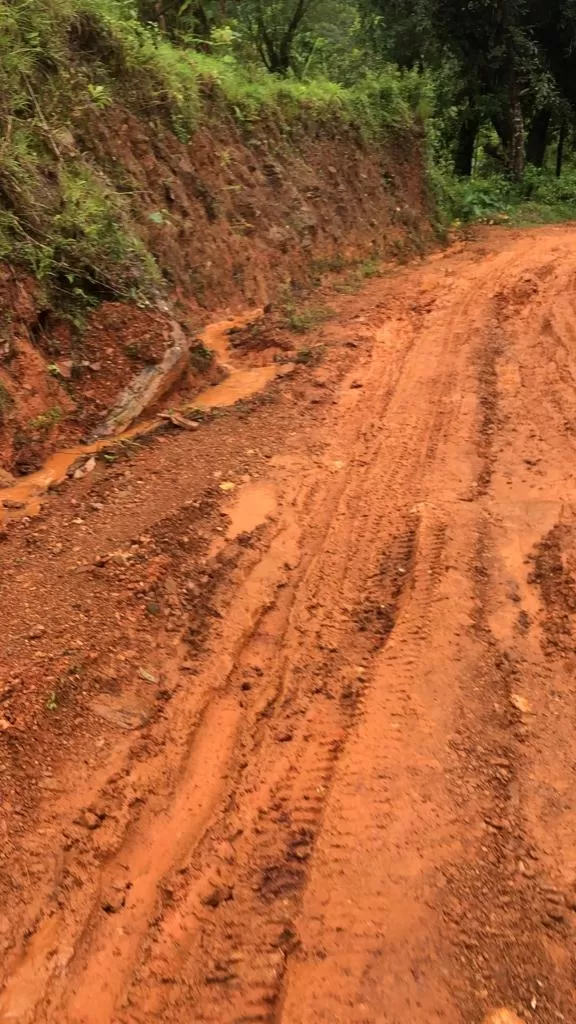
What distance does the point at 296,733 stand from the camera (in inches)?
125

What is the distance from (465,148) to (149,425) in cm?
1600

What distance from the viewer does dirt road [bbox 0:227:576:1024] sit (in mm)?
2324

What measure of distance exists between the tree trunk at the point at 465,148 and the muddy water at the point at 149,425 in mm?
12514

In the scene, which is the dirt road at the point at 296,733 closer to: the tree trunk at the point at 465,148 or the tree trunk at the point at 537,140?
the tree trunk at the point at 465,148

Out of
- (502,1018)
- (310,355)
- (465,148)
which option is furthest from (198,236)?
(465,148)

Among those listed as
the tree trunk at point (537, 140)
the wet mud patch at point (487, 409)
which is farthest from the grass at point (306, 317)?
the tree trunk at point (537, 140)

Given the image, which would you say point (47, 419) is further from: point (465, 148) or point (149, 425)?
point (465, 148)

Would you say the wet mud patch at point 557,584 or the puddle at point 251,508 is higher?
the puddle at point 251,508

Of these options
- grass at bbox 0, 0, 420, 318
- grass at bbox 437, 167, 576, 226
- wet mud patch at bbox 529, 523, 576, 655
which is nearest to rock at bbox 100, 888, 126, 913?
wet mud patch at bbox 529, 523, 576, 655

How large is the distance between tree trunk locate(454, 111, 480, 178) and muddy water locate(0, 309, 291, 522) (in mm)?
12514

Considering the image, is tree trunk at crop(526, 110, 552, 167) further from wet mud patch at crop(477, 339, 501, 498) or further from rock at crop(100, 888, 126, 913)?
rock at crop(100, 888, 126, 913)

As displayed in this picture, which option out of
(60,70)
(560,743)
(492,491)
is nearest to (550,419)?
(492,491)

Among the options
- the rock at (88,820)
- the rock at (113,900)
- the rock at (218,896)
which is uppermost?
the rock at (88,820)

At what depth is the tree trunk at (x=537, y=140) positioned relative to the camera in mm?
18548
